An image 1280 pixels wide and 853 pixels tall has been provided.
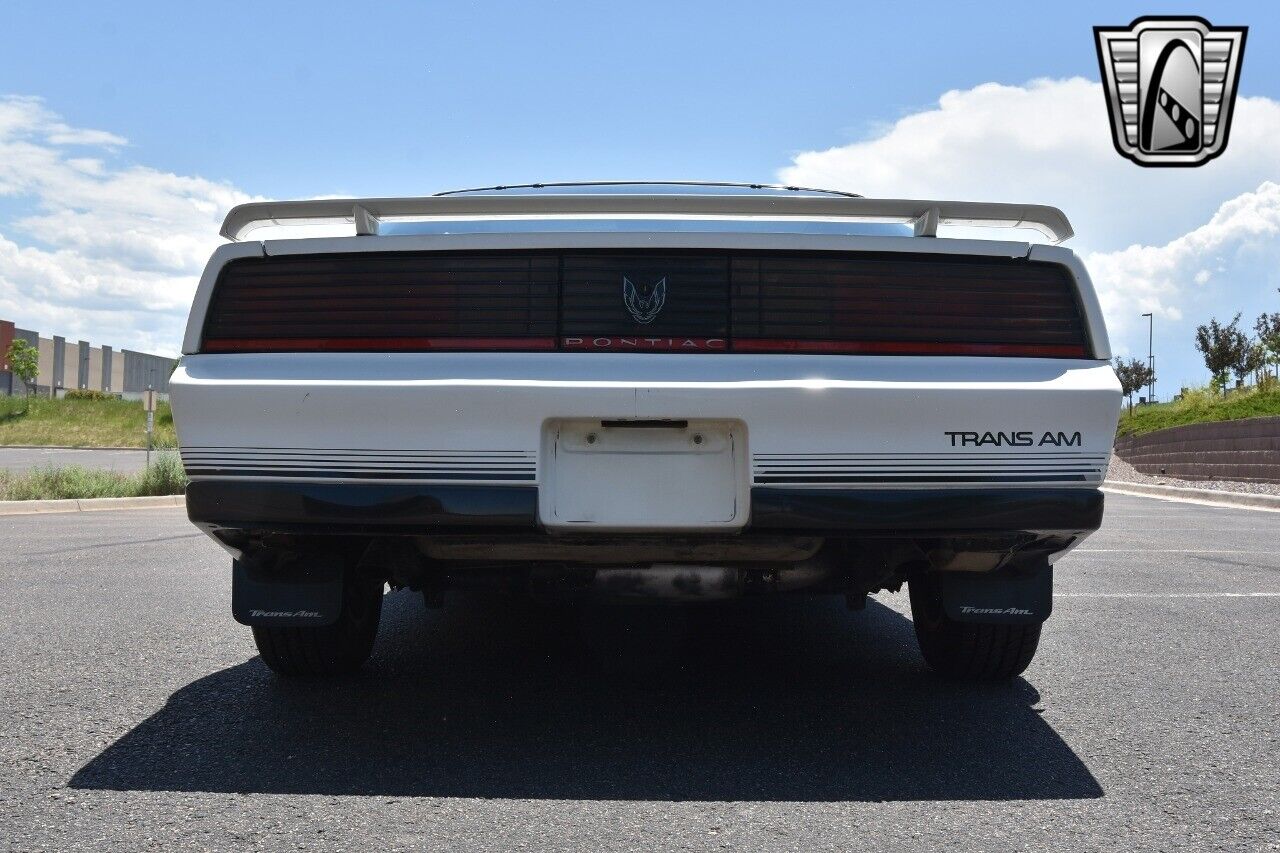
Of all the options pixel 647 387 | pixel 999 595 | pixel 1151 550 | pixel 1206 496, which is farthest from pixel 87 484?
pixel 1206 496

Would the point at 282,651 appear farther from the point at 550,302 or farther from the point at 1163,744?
the point at 1163,744

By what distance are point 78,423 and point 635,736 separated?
186 ft

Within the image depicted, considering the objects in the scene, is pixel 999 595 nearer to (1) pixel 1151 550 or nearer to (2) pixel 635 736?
(2) pixel 635 736

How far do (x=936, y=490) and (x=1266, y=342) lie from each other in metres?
40.0

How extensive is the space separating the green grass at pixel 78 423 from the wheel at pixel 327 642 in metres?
43.4

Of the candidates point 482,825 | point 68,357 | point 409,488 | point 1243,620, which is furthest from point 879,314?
point 68,357

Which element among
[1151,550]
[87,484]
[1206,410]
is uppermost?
[1206,410]

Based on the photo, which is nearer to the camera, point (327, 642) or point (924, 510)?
point (924, 510)

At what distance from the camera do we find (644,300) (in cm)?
323

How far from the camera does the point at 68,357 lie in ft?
304

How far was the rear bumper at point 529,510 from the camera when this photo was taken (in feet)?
10.2

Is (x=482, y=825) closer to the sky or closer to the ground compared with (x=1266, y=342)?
closer to the ground

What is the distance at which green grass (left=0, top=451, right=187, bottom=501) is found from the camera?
16875mm

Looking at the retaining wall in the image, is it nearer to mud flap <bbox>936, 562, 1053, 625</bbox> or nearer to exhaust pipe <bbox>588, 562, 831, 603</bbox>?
mud flap <bbox>936, 562, 1053, 625</bbox>
